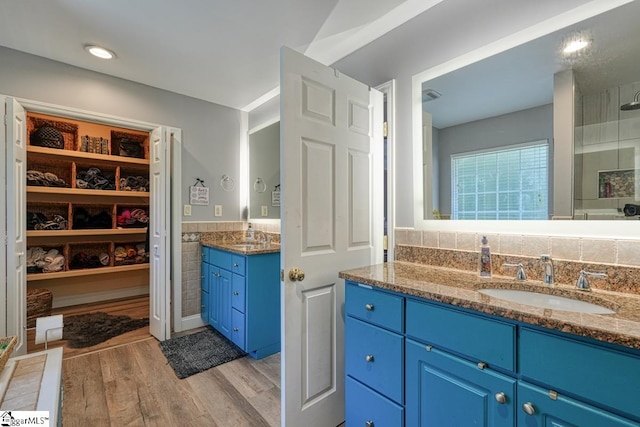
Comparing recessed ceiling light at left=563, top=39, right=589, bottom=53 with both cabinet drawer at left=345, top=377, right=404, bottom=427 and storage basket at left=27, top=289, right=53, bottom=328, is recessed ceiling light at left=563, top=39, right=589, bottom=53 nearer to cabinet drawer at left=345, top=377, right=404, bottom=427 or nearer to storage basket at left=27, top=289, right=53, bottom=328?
cabinet drawer at left=345, top=377, right=404, bottom=427

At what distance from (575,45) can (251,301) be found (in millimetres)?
2472

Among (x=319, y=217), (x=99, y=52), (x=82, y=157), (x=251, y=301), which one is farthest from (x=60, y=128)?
(x=319, y=217)

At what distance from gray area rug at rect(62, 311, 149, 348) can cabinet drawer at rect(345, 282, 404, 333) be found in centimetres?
266

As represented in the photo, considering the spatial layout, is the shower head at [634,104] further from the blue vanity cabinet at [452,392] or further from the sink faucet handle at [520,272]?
the blue vanity cabinet at [452,392]

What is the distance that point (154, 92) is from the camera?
113 inches

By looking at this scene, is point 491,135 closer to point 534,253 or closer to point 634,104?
point 634,104

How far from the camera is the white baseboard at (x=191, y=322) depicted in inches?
117

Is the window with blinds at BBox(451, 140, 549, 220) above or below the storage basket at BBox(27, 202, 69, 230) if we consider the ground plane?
above

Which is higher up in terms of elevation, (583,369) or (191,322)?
(583,369)

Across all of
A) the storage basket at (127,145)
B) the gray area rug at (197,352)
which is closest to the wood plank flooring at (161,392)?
the gray area rug at (197,352)

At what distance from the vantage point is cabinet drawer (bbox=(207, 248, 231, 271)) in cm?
258

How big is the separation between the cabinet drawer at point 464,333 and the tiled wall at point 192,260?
6.57 feet

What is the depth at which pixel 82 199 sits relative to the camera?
3.83 metres

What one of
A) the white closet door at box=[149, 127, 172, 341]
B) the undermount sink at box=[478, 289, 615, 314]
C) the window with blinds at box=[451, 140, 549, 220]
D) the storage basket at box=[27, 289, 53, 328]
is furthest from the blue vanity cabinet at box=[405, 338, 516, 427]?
the storage basket at box=[27, 289, 53, 328]
